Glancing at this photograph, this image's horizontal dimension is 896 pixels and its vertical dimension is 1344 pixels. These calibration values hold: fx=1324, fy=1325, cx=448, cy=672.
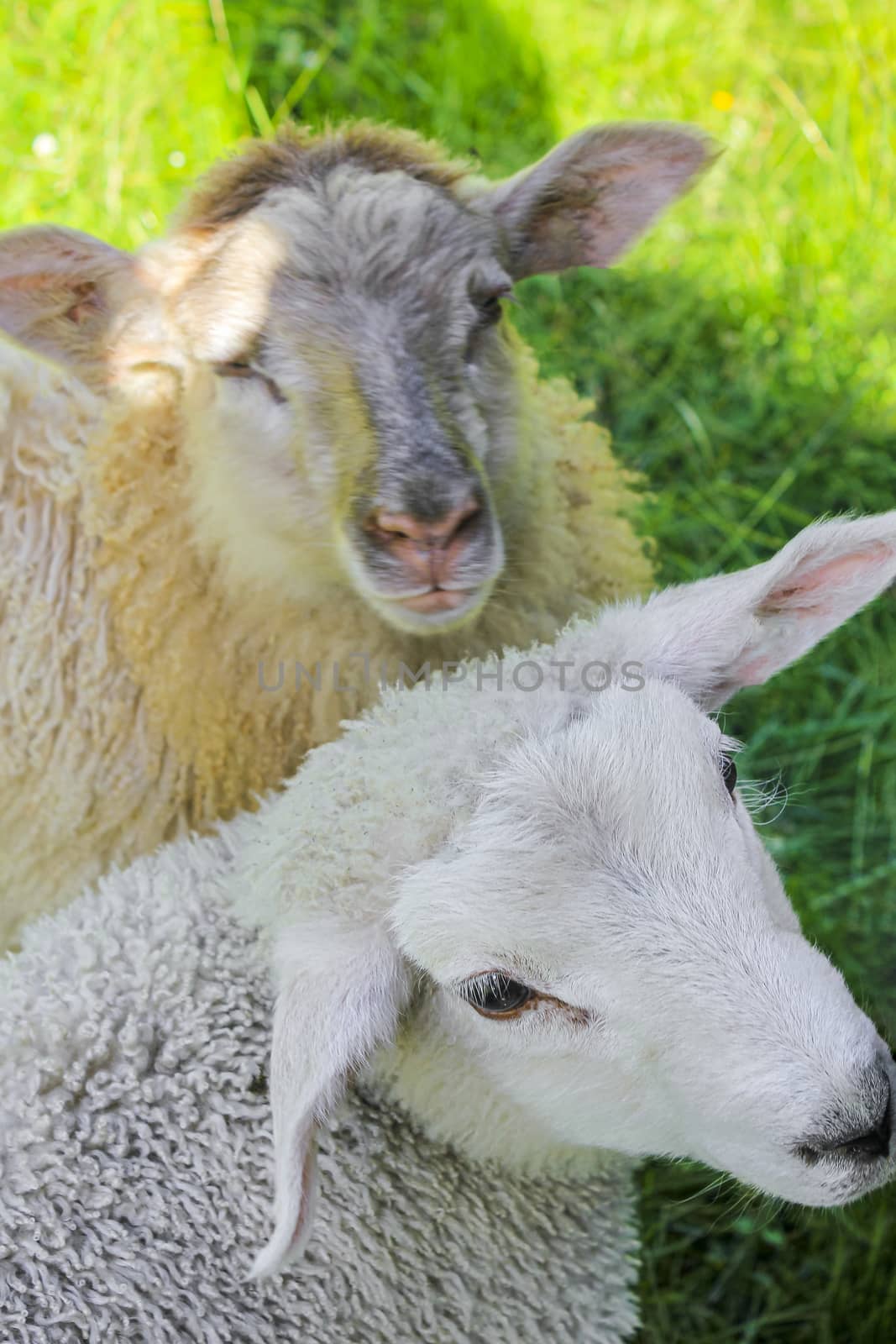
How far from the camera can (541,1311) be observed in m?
1.88

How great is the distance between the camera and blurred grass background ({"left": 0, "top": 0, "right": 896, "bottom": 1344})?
3.51 m

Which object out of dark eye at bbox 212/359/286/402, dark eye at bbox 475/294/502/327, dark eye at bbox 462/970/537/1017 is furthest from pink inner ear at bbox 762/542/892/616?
dark eye at bbox 212/359/286/402

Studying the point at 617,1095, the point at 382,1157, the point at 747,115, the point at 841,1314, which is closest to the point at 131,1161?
the point at 382,1157

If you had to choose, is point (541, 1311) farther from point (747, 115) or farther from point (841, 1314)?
point (747, 115)

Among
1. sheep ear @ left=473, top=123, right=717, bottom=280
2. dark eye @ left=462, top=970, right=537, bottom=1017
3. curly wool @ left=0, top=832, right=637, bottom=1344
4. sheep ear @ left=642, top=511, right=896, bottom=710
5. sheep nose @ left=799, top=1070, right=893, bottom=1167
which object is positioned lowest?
curly wool @ left=0, top=832, right=637, bottom=1344

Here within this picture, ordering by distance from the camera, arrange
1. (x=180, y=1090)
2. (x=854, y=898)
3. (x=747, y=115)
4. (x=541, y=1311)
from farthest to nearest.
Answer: (x=747, y=115) → (x=854, y=898) → (x=541, y=1311) → (x=180, y=1090)

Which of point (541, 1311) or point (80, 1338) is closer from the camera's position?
point (80, 1338)

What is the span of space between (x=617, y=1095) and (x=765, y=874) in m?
0.32

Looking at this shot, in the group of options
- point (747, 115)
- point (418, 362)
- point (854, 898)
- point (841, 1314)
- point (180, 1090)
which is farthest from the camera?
point (747, 115)

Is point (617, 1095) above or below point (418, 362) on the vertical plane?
below

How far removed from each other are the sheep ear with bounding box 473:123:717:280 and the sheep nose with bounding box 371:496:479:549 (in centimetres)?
67

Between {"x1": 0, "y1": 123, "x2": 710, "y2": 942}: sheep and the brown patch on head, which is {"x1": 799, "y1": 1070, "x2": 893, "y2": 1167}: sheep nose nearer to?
{"x1": 0, "y1": 123, "x2": 710, "y2": 942}: sheep

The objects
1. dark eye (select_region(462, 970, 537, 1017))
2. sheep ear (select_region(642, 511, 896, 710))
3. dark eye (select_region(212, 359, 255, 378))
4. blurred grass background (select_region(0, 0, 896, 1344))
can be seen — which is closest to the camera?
dark eye (select_region(462, 970, 537, 1017))

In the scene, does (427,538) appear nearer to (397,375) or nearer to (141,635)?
(397,375)
